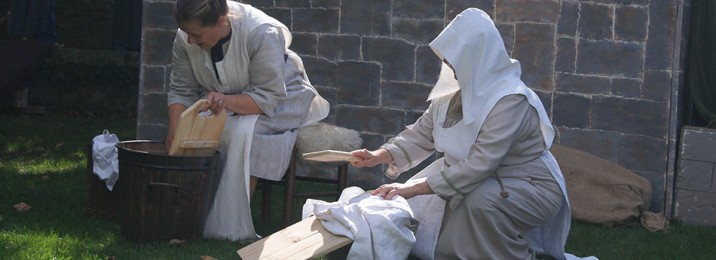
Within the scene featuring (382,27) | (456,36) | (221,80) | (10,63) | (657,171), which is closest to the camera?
(456,36)

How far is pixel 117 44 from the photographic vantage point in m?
12.4

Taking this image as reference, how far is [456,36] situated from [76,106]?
8263 millimetres

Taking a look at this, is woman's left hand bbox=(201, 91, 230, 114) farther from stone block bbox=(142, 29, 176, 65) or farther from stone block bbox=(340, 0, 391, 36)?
stone block bbox=(142, 29, 176, 65)

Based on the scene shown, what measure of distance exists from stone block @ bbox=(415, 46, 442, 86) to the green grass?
3.63 ft

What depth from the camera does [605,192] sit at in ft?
22.3

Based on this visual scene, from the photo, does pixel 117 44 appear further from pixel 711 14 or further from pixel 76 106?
pixel 711 14

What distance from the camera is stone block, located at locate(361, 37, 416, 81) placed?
7480 millimetres

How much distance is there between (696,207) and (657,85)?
85 centimetres

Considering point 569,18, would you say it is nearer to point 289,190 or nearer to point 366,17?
point 366,17

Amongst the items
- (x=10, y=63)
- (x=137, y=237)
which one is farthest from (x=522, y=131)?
(x=10, y=63)

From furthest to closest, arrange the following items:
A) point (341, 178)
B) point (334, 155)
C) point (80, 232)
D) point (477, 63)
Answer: point (341, 178), point (80, 232), point (334, 155), point (477, 63)

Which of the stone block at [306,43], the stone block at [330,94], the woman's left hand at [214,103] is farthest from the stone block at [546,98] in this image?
the woman's left hand at [214,103]

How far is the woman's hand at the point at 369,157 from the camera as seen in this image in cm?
525

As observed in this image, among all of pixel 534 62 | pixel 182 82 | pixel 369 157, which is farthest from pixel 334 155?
pixel 534 62
